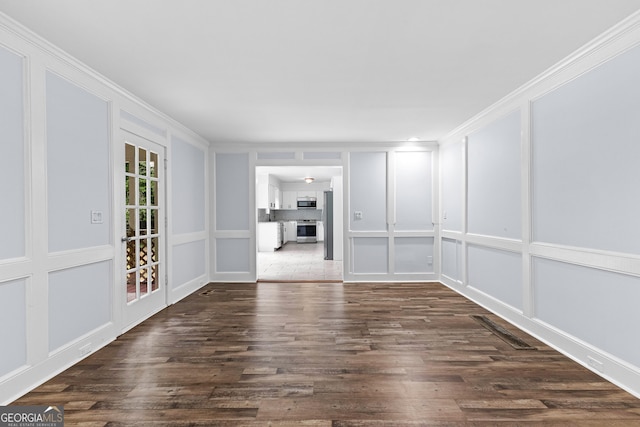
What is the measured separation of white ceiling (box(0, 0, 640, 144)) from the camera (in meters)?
2.18

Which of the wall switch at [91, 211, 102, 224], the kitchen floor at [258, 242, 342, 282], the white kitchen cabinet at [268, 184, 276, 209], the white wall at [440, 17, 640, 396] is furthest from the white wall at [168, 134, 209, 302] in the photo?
the white kitchen cabinet at [268, 184, 276, 209]

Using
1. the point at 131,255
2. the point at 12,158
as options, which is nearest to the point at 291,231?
the point at 131,255

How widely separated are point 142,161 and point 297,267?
4464mm

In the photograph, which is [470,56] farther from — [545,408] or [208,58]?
[545,408]

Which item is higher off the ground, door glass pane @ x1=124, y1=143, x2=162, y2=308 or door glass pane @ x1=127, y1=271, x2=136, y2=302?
door glass pane @ x1=124, y1=143, x2=162, y2=308

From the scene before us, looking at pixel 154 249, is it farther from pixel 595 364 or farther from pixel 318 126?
pixel 595 364

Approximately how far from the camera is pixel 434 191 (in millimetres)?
6176

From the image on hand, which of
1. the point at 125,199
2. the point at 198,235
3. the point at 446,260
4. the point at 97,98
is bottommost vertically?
the point at 446,260

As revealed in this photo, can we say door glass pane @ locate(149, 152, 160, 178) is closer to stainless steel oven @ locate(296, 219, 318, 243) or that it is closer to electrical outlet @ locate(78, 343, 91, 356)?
electrical outlet @ locate(78, 343, 91, 356)

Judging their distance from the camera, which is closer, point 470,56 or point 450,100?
point 470,56

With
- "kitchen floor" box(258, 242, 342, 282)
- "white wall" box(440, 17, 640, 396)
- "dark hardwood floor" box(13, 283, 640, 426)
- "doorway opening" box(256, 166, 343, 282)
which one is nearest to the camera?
"dark hardwood floor" box(13, 283, 640, 426)

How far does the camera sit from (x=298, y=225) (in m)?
13.4

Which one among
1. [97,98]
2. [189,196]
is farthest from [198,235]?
[97,98]

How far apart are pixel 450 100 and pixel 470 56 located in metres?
1.14
